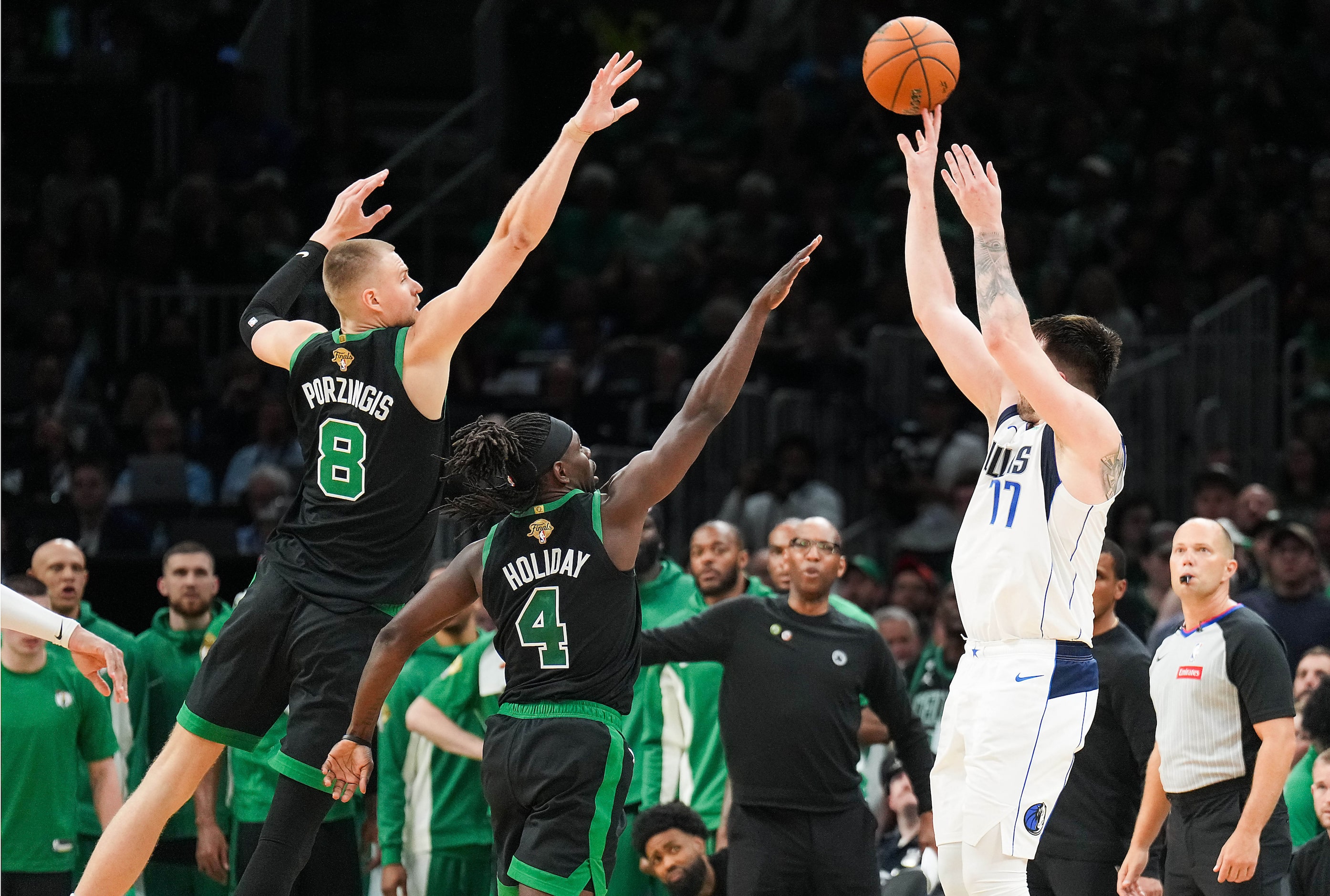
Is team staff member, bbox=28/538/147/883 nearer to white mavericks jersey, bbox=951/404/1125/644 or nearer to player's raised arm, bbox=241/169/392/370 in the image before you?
player's raised arm, bbox=241/169/392/370

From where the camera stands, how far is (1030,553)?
524 centimetres

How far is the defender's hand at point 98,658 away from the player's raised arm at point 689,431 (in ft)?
4.94

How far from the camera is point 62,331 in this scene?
1460 cm

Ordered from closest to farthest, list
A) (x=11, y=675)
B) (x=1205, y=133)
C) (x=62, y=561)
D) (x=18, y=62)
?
(x=11, y=675), (x=62, y=561), (x=1205, y=133), (x=18, y=62)

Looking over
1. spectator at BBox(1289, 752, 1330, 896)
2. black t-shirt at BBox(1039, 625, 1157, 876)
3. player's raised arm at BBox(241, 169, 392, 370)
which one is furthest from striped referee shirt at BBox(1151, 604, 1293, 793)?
player's raised arm at BBox(241, 169, 392, 370)

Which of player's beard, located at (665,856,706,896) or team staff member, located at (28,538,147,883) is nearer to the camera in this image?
player's beard, located at (665,856,706,896)

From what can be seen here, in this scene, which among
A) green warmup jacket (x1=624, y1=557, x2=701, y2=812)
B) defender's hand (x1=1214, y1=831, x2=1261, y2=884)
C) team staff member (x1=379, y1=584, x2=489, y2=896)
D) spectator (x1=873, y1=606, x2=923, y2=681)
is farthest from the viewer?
spectator (x1=873, y1=606, x2=923, y2=681)

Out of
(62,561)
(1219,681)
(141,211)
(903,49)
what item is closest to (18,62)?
(141,211)

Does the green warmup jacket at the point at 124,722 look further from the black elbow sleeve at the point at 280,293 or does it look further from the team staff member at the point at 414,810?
the black elbow sleeve at the point at 280,293

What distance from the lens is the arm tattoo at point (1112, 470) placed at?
516cm

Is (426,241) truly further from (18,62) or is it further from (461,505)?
(461,505)

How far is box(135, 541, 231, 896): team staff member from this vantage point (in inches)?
360

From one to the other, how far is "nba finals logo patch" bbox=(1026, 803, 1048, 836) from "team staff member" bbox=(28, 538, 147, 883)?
197 inches

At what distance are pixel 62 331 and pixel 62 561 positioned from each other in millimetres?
6160
